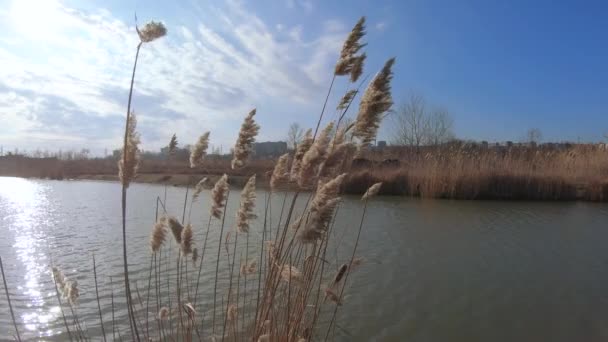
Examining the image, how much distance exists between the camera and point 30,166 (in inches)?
1469

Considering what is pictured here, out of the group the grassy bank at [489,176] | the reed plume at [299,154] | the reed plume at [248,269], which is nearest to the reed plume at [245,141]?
the reed plume at [299,154]

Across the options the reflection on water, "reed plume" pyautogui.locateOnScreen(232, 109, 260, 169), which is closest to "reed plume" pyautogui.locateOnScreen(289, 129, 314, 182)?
"reed plume" pyautogui.locateOnScreen(232, 109, 260, 169)

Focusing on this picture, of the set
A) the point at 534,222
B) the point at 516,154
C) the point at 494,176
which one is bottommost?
the point at 534,222

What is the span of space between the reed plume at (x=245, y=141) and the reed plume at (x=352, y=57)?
53cm

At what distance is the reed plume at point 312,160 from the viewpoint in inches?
69.0

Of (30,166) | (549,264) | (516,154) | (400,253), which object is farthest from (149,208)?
(30,166)

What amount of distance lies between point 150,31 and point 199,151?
0.83 m

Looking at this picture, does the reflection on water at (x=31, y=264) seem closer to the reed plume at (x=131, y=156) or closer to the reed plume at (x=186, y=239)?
the reed plume at (x=186, y=239)

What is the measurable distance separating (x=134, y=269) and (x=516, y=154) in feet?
58.5

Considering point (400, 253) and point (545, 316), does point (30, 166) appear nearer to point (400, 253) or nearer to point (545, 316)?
point (400, 253)

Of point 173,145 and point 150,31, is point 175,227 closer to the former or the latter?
point 173,145

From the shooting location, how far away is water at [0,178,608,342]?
3.94 m

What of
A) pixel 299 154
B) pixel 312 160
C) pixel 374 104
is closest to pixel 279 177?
pixel 299 154

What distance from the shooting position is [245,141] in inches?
85.4
